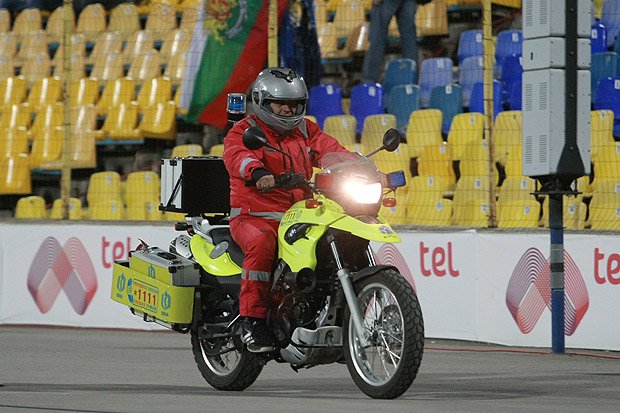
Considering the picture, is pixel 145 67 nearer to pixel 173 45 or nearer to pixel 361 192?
pixel 173 45

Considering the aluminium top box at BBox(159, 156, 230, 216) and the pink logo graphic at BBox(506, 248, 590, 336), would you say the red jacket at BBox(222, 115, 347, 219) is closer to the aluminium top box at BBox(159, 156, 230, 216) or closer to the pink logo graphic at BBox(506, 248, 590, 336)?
the aluminium top box at BBox(159, 156, 230, 216)

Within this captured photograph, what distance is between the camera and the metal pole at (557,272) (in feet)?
39.8

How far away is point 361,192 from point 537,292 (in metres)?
4.64

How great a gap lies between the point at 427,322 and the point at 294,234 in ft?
16.7

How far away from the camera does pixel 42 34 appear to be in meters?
23.6

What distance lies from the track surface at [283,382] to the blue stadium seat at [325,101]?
17.1ft

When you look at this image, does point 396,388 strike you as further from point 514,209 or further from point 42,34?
point 42,34

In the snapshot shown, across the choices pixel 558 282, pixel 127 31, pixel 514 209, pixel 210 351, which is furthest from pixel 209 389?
pixel 127 31

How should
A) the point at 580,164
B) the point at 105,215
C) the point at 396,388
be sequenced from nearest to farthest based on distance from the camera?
1. the point at 396,388
2. the point at 580,164
3. the point at 105,215

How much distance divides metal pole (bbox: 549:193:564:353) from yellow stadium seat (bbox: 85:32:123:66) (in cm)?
1149

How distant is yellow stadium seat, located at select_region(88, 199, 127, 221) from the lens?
17.0 m

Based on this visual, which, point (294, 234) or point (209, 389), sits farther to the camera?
point (209, 389)

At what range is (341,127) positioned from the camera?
1719 centimetres

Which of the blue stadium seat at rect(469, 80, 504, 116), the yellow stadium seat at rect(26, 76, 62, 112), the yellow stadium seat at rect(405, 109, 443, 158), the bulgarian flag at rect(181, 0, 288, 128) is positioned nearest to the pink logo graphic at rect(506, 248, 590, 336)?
the yellow stadium seat at rect(405, 109, 443, 158)
